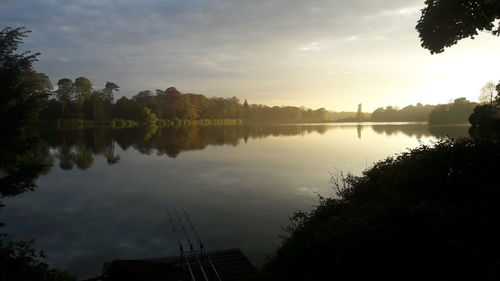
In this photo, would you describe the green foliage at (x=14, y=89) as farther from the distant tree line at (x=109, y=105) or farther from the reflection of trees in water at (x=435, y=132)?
the distant tree line at (x=109, y=105)

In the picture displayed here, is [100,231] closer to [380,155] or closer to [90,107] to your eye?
[380,155]

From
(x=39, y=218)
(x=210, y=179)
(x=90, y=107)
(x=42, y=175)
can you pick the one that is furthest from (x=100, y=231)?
(x=90, y=107)

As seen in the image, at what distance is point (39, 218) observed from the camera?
19125mm

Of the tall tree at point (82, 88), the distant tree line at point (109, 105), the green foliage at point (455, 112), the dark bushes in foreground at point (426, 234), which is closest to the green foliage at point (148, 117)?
the distant tree line at point (109, 105)

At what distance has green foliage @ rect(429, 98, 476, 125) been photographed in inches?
4914

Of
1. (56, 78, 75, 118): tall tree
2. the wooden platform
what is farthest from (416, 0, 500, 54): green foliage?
(56, 78, 75, 118): tall tree

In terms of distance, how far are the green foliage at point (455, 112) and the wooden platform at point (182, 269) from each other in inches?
5413

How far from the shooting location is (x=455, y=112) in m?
126

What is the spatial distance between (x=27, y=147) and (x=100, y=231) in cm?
740

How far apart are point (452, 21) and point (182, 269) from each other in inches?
625

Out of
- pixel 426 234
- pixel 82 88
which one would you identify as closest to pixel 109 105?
pixel 82 88

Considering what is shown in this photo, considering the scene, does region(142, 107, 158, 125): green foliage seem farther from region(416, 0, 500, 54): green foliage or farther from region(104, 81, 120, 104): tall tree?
region(416, 0, 500, 54): green foliage

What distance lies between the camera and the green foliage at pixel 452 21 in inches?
536

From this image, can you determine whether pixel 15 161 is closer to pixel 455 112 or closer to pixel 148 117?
pixel 148 117
